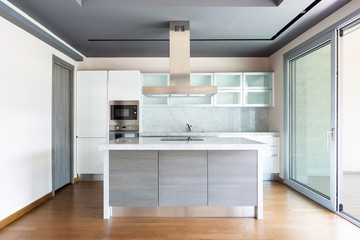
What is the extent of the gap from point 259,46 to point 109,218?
390 cm

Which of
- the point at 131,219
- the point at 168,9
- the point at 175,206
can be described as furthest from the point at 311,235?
the point at 168,9

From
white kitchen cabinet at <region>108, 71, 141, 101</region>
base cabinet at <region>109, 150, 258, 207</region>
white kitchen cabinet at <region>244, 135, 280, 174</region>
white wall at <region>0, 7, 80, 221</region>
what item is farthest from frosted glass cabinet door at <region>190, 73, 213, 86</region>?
white wall at <region>0, 7, 80, 221</region>

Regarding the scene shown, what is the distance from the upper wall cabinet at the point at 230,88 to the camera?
5133 millimetres

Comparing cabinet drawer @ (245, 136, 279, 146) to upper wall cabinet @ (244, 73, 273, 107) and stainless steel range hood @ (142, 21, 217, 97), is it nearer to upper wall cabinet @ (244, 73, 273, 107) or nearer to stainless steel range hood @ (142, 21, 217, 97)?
upper wall cabinet @ (244, 73, 273, 107)

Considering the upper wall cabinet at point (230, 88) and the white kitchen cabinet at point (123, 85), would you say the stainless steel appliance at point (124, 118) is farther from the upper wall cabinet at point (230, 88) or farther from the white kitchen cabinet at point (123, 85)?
the upper wall cabinet at point (230, 88)

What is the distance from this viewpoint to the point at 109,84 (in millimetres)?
4895

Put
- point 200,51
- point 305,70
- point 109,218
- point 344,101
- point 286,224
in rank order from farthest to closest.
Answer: point 200,51 < point 305,70 < point 344,101 < point 109,218 < point 286,224

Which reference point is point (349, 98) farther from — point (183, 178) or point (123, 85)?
point (123, 85)

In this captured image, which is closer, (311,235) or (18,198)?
(311,235)

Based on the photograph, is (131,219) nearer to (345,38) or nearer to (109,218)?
(109,218)

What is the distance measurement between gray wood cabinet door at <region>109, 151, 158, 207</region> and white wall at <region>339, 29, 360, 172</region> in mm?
2372

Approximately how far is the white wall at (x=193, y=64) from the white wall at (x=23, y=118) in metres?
1.59

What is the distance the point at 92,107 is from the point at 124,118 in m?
0.68

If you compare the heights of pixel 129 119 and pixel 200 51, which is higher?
pixel 200 51
